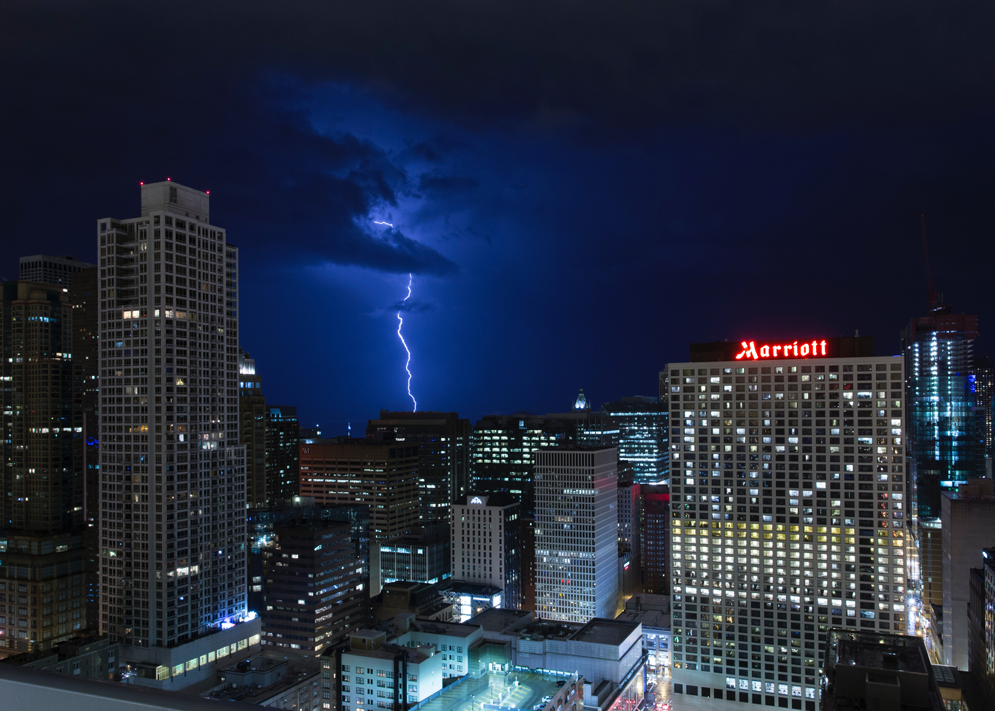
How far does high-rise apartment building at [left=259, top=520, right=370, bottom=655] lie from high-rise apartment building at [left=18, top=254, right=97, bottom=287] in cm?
6126

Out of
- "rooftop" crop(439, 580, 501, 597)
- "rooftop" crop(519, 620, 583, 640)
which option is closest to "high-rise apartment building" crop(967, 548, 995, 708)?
"rooftop" crop(519, 620, 583, 640)

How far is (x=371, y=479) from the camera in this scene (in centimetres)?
12450

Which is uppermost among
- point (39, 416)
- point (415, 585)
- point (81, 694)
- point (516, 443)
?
point (81, 694)

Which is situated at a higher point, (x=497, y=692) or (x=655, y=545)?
(x=497, y=692)

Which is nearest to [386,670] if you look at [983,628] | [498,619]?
[498,619]

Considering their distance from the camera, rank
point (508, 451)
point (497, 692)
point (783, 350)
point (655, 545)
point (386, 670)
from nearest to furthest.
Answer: point (386, 670)
point (497, 692)
point (783, 350)
point (655, 545)
point (508, 451)

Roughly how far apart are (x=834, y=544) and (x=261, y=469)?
102 m

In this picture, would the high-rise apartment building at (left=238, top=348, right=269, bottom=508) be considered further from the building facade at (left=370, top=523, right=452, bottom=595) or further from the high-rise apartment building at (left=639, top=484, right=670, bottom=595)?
the high-rise apartment building at (left=639, top=484, right=670, bottom=595)

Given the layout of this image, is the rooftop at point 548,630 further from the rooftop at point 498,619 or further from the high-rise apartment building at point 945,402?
the high-rise apartment building at point 945,402

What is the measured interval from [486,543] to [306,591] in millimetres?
30996

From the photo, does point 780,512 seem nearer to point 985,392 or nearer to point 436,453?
point 436,453

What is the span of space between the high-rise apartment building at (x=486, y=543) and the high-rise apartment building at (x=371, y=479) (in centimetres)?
2348

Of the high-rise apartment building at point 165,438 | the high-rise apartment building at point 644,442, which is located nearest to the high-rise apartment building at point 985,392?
the high-rise apartment building at point 644,442

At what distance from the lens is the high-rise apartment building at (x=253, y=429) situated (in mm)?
122625
